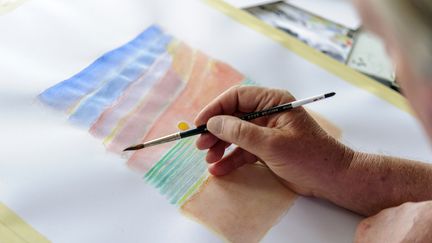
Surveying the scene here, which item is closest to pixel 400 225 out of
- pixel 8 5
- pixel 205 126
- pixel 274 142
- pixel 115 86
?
pixel 274 142

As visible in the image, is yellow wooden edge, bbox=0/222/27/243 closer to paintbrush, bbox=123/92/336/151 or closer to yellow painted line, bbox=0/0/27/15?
paintbrush, bbox=123/92/336/151

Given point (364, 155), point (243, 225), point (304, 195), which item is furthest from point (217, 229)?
point (364, 155)

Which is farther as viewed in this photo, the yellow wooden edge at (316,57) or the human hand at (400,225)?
the yellow wooden edge at (316,57)

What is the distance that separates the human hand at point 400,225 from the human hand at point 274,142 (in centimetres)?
8

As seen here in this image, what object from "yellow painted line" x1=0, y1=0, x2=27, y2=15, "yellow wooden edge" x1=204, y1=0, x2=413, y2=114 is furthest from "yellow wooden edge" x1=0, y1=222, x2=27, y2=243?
"yellow wooden edge" x1=204, y1=0, x2=413, y2=114

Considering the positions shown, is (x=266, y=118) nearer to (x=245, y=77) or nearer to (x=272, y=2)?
(x=245, y=77)

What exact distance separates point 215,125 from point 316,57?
13.2 inches

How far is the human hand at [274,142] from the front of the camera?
0.67m

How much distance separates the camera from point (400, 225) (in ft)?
2.13

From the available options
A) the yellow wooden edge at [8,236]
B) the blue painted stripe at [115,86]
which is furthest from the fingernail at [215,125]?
the yellow wooden edge at [8,236]

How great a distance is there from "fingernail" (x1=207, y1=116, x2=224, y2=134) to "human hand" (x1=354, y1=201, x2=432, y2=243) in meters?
0.25

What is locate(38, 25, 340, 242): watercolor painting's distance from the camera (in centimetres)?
68

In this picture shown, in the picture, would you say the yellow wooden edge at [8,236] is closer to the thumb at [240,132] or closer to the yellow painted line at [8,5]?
the thumb at [240,132]

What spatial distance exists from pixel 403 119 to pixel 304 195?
26 centimetres
